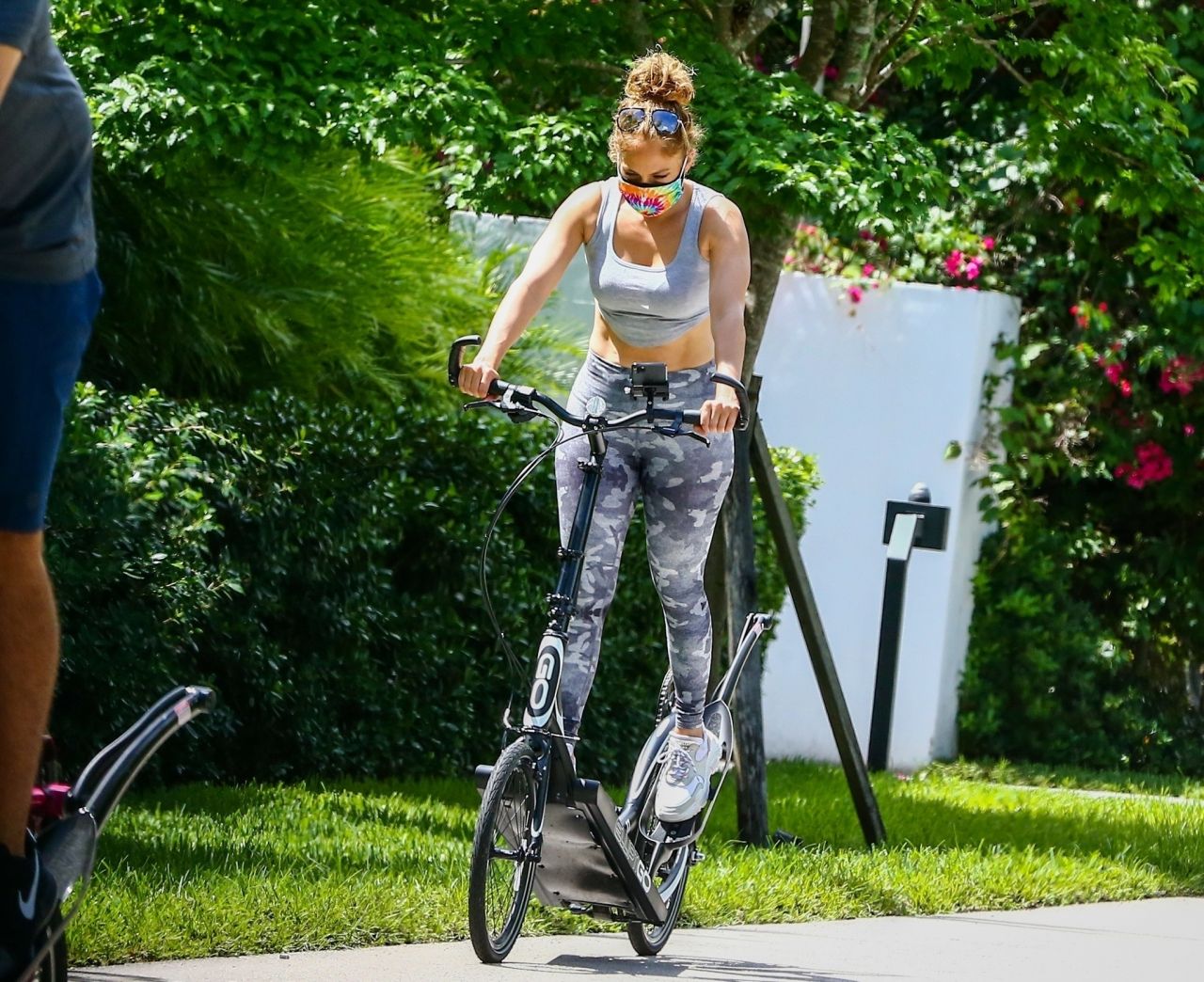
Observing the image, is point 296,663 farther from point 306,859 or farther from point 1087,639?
point 1087,639

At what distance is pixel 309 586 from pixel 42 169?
491 cm

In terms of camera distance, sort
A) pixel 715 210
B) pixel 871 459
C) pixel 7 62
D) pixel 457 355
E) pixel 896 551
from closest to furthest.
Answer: pixel 7 62 < pixel 457 355 < pixel 715 210 < pixel 896 551 < pixel 871 459

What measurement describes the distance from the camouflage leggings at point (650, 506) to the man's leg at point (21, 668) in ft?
6.89

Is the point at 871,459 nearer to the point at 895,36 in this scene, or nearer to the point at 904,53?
the point at 904,53

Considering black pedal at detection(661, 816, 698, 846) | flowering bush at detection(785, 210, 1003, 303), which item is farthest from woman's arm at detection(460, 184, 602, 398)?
flowering bush at detection(785, 210, 1003, 303)

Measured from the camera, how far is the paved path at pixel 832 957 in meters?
4.07

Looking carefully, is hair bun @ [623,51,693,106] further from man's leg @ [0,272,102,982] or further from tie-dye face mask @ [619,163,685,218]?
man's leg @ [0,272,102,982]

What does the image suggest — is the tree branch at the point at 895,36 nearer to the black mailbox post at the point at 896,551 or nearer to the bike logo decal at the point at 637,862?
the black mailbox post at the point at 896,551

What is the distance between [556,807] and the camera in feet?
14.0

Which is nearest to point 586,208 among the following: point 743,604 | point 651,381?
point 651,381

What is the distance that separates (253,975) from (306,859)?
1294 mm

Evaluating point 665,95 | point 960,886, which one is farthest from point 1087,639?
point 665,95

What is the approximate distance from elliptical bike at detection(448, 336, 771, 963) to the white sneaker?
10.3 inches

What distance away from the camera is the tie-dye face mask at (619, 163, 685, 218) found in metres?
4.54
